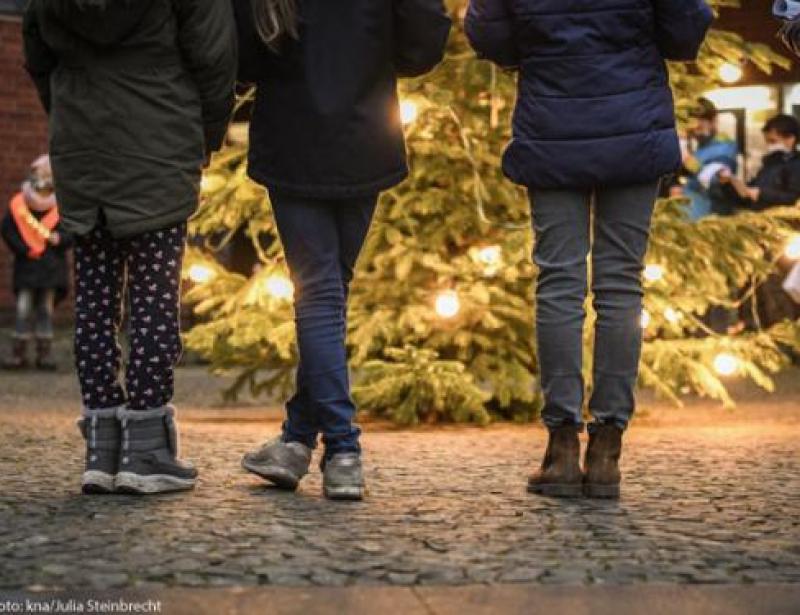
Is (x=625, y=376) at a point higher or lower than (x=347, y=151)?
lower

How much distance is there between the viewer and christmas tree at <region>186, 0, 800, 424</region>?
7473mm

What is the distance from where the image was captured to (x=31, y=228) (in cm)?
1365

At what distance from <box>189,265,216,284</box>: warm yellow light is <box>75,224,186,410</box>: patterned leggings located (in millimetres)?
2911

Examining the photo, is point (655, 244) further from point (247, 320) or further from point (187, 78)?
point (187, 78)

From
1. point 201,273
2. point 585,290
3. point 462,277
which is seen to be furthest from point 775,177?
point 585,290

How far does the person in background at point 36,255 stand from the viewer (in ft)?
44.4

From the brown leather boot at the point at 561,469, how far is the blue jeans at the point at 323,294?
1.75ft

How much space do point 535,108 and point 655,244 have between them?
2643 millimetres

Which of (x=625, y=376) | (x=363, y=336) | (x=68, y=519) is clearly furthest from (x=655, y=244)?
(x=68, y=519)

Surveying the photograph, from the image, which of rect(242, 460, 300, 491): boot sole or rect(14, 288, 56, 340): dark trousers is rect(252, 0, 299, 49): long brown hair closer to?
rect(242, 460, 300, 491): boot sole

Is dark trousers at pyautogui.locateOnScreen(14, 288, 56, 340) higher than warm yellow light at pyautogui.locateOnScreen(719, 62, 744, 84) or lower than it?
lower

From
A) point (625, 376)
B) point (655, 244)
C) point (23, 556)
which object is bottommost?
point (23, 556)

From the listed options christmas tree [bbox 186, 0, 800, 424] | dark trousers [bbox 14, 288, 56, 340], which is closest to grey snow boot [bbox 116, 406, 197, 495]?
christmas tree [bbox 186, 0, 800, 424]

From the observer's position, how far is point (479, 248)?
7.66 meters
